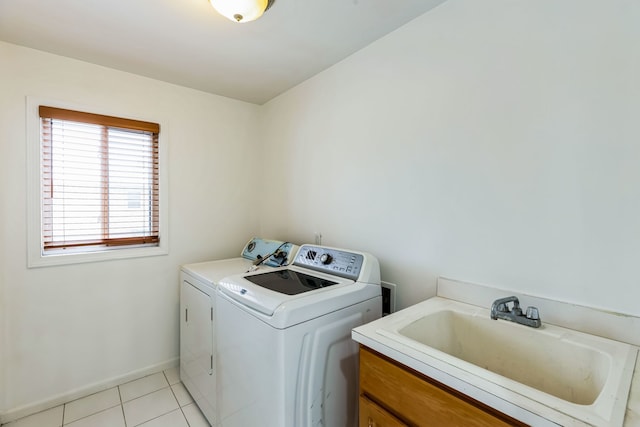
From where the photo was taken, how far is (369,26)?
5.09 ft

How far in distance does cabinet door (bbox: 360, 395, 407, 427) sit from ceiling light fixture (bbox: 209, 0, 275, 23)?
1695 mm

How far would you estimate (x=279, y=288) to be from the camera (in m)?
1.37

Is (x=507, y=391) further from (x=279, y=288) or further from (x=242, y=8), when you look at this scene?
(x=242, y=8)

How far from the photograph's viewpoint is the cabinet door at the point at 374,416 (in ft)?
3.01

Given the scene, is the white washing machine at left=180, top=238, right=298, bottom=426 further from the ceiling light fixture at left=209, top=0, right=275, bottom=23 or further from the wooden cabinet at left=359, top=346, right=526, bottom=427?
the ceiling light fixture at left=209, top=0, right=275, bottom=23

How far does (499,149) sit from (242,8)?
1.30 m

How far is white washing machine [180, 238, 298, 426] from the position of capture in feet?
5.47

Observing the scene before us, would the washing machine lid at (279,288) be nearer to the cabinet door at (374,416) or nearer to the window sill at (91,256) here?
the cabinet door at (374,416)

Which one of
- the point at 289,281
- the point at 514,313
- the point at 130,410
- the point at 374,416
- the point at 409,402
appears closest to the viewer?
the point at 409,402

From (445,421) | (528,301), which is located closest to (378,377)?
(445,421)

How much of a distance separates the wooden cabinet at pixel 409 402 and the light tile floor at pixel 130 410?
4.32 ft

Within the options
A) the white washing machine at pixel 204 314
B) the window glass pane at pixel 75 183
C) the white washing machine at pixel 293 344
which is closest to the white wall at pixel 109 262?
the window glass pane at pixel 75 183

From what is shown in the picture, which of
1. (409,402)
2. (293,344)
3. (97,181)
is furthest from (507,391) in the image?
(97,181)

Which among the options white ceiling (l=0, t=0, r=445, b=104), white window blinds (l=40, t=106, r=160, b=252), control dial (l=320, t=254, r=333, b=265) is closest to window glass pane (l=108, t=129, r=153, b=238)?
white window blinds (l=40, t=106, r=160, b=252)
